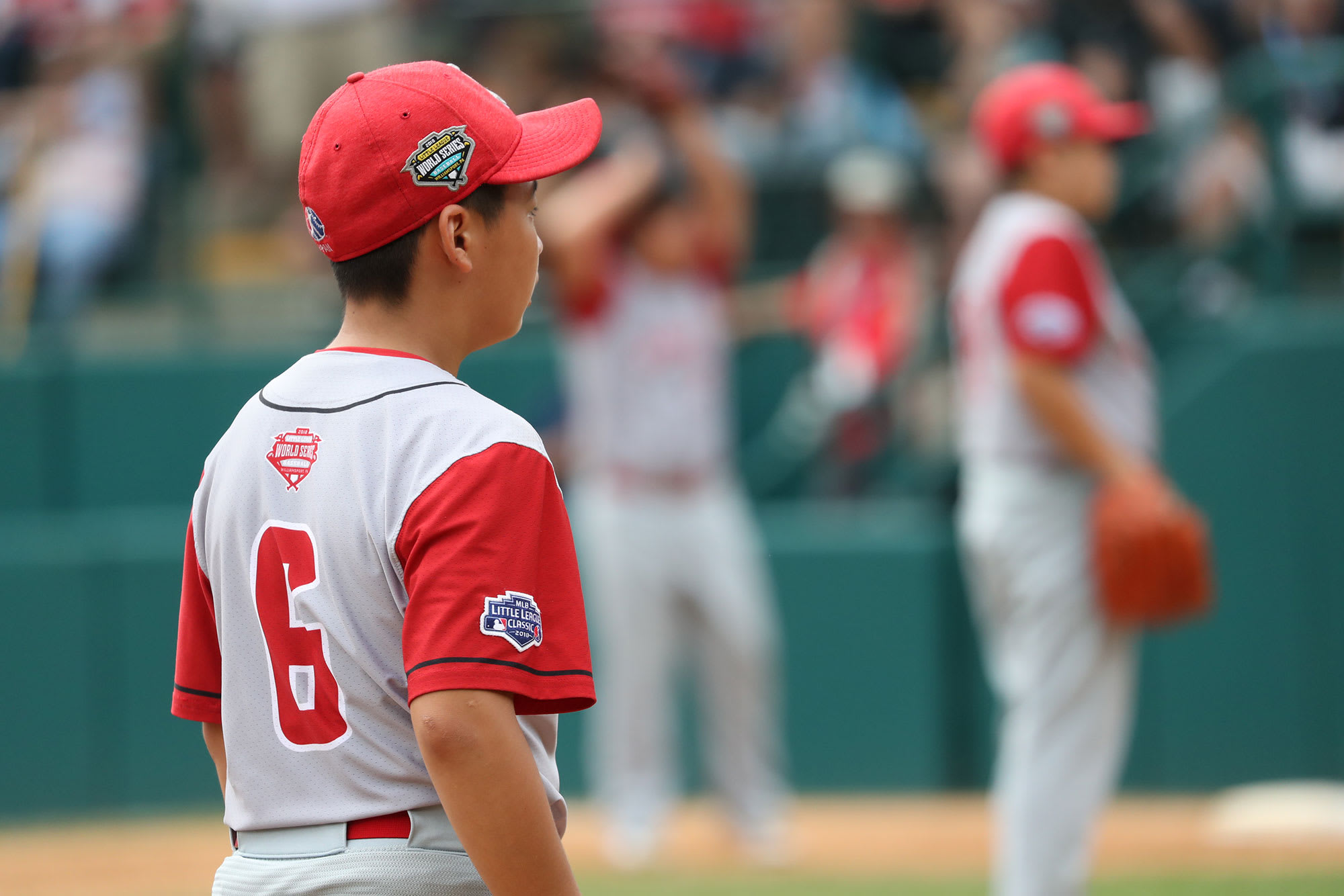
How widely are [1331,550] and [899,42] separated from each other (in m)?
4.01

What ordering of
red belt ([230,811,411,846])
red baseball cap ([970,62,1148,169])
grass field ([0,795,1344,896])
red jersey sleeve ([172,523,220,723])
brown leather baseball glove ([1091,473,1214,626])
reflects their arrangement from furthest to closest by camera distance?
grass field ([0,795,1344,896]), red baseball cap ([970,62,1148,169]), brown leather baseball glove ([1091,473,1214,626]), red jersey sleeve ([172,523,220,723]), red belt ([230,811,411,846])

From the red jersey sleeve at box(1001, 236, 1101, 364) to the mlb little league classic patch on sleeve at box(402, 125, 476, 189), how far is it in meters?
2.52

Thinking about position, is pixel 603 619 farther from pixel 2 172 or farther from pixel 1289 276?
pixel 2 172

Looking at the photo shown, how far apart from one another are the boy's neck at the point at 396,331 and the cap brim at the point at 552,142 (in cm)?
17

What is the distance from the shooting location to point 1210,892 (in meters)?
4.97

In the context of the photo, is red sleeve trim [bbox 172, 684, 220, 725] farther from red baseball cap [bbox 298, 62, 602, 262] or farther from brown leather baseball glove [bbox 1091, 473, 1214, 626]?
brown leather baseball glove [bbox 1091, 473, 1214, 626]

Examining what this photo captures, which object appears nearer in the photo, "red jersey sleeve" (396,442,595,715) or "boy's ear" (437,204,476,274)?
"red jersey sleeve" (396,442,595,715)

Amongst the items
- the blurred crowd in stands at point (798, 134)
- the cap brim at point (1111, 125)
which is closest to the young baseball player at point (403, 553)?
the cap brim at point (1111, 125)

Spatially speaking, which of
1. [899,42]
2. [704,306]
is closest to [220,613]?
[704,306]

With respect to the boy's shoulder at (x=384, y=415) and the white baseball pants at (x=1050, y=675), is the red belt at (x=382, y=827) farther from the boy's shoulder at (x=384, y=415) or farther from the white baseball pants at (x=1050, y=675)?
the white baseball pants at (x=1050, y=675)

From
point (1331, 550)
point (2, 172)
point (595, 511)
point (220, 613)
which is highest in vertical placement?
point (2, 172)

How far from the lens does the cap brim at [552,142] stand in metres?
1.79

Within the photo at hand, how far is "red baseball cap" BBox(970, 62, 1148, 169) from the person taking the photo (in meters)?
4.26

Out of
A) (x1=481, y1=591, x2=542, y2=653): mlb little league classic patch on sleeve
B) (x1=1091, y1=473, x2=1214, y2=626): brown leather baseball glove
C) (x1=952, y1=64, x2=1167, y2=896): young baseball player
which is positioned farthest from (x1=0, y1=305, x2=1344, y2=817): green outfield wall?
(x1=481, y1=591, x2=542, y2=653): mlb little league classic patch on sleeve
